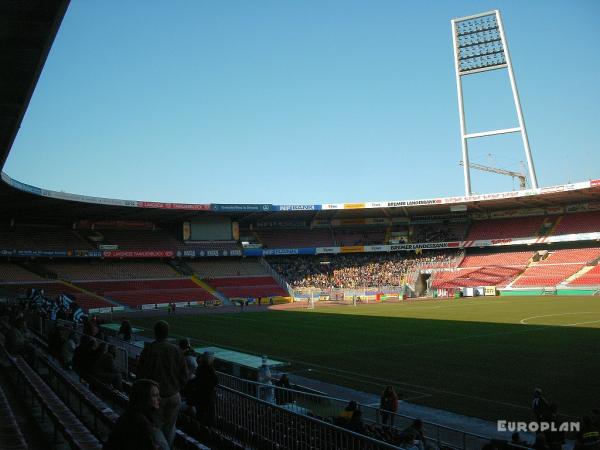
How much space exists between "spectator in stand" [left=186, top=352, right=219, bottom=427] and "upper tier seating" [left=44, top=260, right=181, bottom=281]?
49.5 meters

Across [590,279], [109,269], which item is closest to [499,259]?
[590,279]

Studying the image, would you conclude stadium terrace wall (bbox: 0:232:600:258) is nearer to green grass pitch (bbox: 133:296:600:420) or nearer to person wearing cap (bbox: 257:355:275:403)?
green grass pitch (bbox: 133:296:600:420)

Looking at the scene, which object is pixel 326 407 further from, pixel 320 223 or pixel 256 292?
pixel 320 223

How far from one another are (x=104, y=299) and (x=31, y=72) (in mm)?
42280

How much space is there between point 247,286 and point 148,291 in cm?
1126

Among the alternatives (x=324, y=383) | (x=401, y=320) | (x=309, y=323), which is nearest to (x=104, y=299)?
(x=309, y=323)

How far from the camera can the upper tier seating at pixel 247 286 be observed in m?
58.4

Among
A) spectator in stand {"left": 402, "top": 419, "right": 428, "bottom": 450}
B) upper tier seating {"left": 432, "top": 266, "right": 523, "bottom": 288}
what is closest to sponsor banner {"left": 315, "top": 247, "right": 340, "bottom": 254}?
upper tier seating {"left": 432, "top": 266, "right": 523, "bottom": 288}

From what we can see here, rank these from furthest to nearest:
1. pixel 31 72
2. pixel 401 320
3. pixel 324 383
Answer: pixel 401 320
pixel 324 383
pixel 31 72

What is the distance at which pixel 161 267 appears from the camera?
61.9m

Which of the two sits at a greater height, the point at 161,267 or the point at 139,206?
the point at 139,206

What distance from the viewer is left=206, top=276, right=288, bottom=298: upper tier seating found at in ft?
192

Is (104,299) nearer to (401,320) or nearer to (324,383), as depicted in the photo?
(401,320)

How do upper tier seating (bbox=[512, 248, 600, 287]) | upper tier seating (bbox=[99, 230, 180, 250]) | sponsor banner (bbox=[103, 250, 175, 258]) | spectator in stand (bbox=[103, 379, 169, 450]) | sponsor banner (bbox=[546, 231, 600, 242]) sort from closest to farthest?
spectator in stand (bbox=[103, 379, 169, 450])
upper tier seating (bbox=[512, 248, 600, 287])
sponsor banner (bbox=[546, 231, 600, 242])
sponsor banner (bbox=[103, 250, 175, 258])
upper tier seating (bbox=[99, 230, 180, 250])
